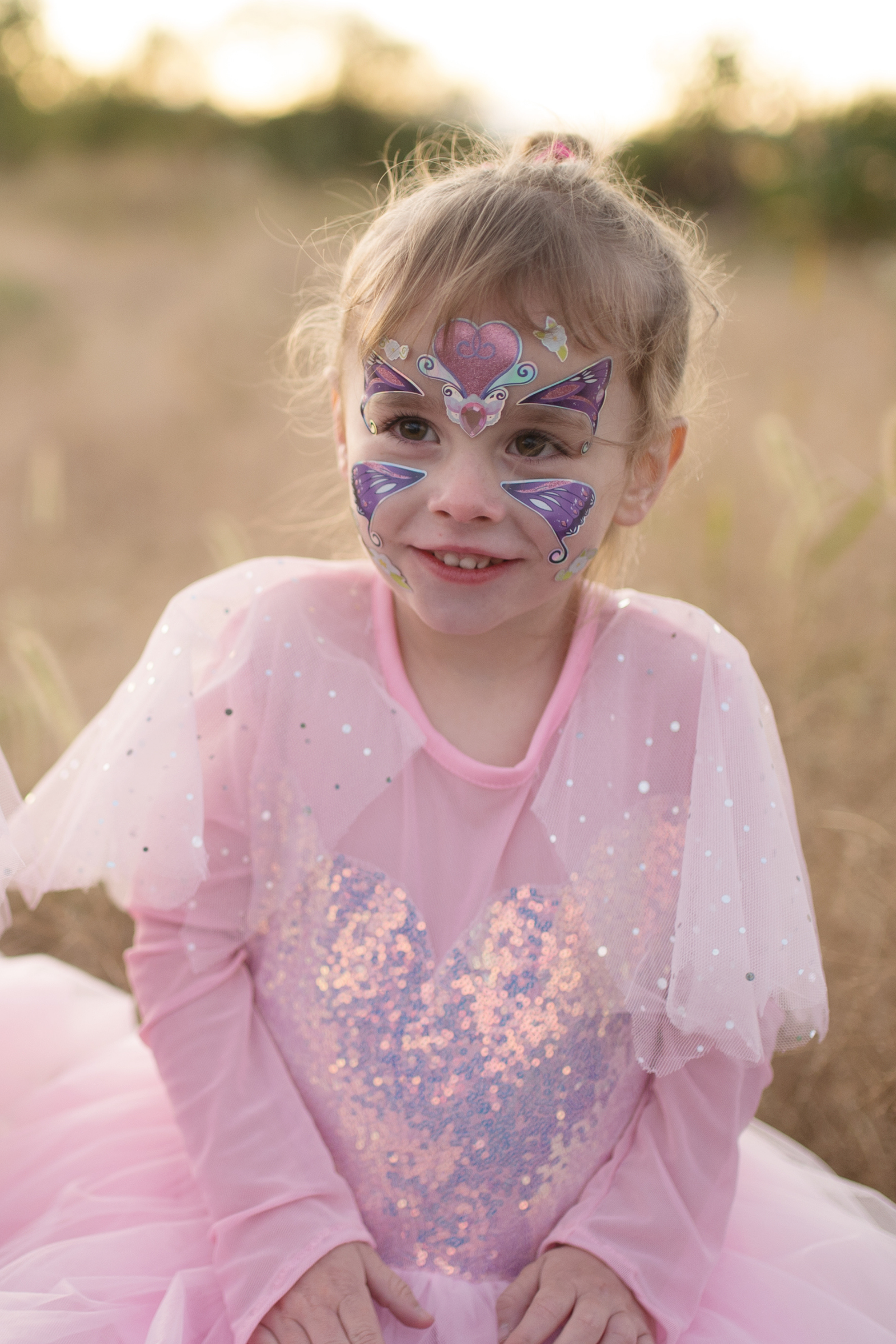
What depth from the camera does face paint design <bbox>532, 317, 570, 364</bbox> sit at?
102 cm

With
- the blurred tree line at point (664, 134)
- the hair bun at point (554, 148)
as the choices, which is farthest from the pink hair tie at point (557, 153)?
the blurred tree line at point (664, 134)

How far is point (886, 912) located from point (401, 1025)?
3.86ft

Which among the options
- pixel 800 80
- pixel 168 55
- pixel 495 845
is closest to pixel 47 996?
pixel 495 845

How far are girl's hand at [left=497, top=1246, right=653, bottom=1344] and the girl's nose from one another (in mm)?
799

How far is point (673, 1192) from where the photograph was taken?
1.13m

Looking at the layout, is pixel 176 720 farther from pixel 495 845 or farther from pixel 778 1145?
pixel 778 1145

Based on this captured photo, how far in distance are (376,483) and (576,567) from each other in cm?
24

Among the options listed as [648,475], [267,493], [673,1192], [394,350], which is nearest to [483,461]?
[394,350]

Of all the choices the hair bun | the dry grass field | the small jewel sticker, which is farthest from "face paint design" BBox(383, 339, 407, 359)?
the dry grass field

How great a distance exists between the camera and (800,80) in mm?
8547

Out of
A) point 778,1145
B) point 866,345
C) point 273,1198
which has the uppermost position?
point 866,345

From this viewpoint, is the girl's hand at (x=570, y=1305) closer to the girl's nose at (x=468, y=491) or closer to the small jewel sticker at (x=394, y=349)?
the girl's nose at (x=468, y=491)

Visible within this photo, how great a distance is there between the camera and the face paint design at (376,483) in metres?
1.07

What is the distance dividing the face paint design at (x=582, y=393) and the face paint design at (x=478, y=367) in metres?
0.02
